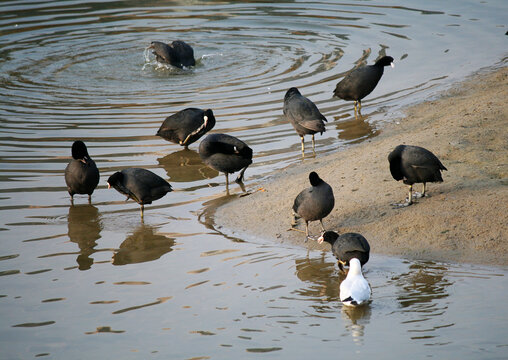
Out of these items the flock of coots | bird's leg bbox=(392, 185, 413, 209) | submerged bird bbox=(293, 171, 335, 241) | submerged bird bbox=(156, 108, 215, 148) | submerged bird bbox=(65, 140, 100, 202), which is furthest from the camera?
submerged bird bbox=(156, 108, 215, 148)

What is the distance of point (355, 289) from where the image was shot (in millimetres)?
→ 6387

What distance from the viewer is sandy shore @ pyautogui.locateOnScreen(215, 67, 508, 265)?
7.82 metres

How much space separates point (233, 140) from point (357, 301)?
4841 millimetres

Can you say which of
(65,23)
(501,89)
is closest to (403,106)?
(501,89)

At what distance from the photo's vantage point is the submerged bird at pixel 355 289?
20.9ft

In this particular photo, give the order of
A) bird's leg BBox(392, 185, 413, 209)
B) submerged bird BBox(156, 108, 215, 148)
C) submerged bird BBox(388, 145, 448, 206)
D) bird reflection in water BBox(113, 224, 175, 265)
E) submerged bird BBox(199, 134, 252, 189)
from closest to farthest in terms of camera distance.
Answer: bird reflection in water BBox(113, 224, 175, 265) → submerged bird BBox(388, 145, 448, 206) → bird's leg BBox(392, 185, 413, 209) → submerged bird BBox(199, 134, 252, 189) → submerged bird BBox(156, 108, 215, 148)

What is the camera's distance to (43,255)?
27.6 ft

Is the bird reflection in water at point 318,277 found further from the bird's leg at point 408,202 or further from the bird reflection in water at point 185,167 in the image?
the bird reflection in water at point 185,167

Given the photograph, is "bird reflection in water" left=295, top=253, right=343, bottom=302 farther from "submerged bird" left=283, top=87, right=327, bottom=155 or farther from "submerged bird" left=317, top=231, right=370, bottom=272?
"submerged bird" left=283, top=87, right=327, bottom=155

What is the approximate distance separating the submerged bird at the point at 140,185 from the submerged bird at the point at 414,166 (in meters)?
3.08

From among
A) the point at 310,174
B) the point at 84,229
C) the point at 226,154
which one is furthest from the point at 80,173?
the point at 310,174

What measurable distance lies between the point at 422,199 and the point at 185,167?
175 inches

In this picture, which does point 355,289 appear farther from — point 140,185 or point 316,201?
point 140,185

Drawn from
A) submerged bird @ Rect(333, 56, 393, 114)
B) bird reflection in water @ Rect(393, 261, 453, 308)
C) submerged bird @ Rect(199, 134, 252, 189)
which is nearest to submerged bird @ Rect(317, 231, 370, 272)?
bird reflection in water @ Rect(393, 261, 453, 308)
